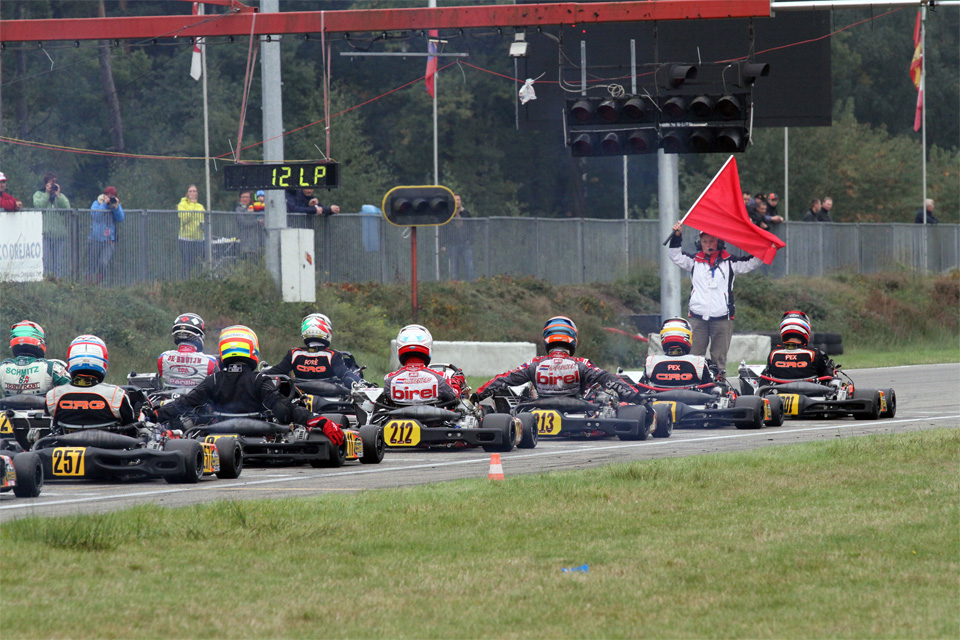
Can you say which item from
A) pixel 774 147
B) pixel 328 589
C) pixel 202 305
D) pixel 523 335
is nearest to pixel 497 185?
pixel 774 147

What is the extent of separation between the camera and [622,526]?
862 cm

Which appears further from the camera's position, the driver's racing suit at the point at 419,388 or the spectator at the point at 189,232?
the spectator at the point at 189,232

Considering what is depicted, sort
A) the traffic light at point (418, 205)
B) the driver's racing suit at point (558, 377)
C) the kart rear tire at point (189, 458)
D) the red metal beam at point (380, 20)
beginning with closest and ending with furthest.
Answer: the kart rear tire at point (189, 458) < the driver's racing suit at point (558, 377) < the traffic light at point (418, 205) < the red metal beam at point (380, 20)

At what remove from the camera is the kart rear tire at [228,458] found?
11656 millimetres

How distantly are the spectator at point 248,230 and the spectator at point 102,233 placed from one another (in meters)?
3.06

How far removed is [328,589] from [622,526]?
7.73 feet

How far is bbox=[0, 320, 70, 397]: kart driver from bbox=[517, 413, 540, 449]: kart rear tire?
179 inches

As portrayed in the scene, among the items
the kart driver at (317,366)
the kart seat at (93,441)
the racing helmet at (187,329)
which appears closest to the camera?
the kart seat at (93,441)

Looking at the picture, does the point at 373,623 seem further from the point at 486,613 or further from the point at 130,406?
the point at 130,406

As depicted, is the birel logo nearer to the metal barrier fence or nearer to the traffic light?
the traffic light

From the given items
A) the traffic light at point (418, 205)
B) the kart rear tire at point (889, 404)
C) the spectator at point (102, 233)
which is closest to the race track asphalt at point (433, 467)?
the kart rear tire at point (889, 404)

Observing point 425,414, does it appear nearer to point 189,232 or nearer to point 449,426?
→ point 449,426

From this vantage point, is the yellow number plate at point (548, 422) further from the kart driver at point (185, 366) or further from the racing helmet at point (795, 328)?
the racing helmet at point (795, 328)

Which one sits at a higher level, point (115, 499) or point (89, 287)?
point (89, 287)
